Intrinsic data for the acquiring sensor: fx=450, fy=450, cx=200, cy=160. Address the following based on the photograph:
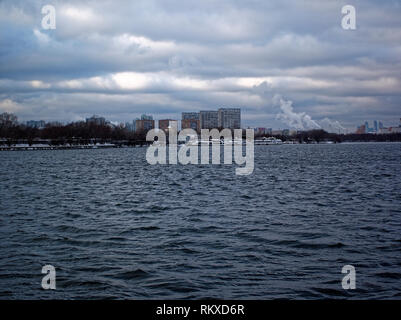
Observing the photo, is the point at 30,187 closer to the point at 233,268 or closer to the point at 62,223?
the point at 62,223

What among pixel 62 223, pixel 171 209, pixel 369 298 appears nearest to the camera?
pixel 369 298

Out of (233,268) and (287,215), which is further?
(287,215)

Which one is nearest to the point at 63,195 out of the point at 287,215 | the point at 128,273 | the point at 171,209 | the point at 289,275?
the point at 171,209

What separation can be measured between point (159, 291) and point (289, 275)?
333 cm

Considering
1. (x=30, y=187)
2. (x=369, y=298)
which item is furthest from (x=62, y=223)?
(x=30, y=187)

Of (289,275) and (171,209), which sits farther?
(171,209)

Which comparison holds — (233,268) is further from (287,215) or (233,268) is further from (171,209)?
(171,209)

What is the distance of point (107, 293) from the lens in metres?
10.4

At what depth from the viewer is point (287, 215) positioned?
20.3m

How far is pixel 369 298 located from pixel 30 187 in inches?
1252

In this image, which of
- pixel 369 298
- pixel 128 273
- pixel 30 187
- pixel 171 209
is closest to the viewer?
pixel 369 298

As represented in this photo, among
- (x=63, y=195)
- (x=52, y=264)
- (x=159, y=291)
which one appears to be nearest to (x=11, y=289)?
(x=52, y=264)
